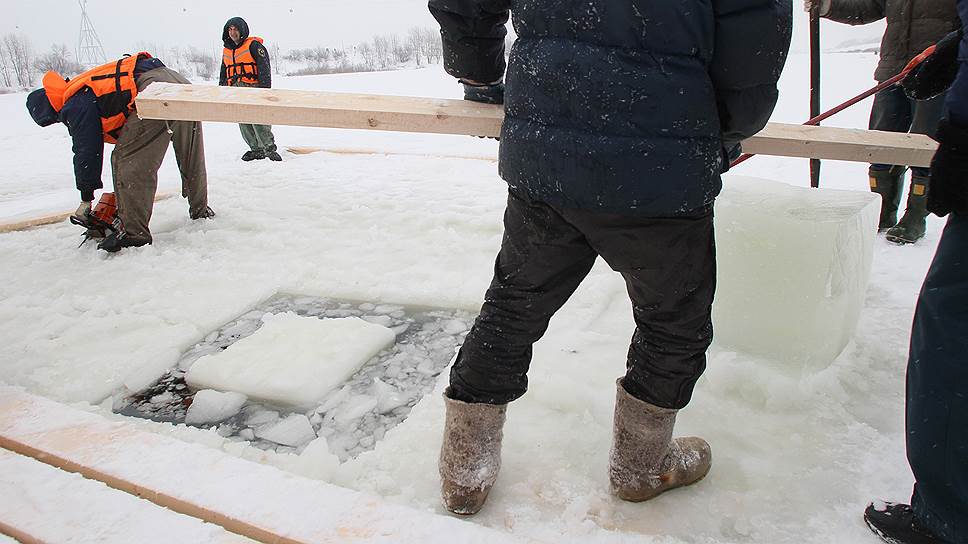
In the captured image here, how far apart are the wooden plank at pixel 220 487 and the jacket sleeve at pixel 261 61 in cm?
542

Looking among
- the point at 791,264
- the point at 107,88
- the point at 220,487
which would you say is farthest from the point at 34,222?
the point at 791,264

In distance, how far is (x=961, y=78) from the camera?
1233 millimetres

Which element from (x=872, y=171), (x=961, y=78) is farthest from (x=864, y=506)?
(x=872, y=171)

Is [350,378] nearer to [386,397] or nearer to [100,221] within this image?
[386,397]

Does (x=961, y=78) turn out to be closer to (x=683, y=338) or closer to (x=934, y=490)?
(x=683, y=338)

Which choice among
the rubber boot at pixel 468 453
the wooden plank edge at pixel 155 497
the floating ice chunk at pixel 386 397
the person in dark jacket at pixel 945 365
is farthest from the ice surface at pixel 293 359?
the person in dark jacket at pixel 945 365

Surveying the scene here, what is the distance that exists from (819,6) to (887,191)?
1197 millimetres

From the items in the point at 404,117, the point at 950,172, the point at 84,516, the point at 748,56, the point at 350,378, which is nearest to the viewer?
the point at 748,56

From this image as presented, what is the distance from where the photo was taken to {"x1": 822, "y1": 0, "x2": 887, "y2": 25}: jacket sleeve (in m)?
3.45

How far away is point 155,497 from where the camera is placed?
1.46m

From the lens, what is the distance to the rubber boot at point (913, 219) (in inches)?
131

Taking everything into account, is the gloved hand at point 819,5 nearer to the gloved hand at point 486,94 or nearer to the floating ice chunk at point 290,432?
the gloved hand at point 486,94

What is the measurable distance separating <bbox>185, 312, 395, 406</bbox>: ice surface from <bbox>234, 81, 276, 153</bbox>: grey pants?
451 cm

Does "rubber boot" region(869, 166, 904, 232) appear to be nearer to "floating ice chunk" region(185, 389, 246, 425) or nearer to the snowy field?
the snowy field
